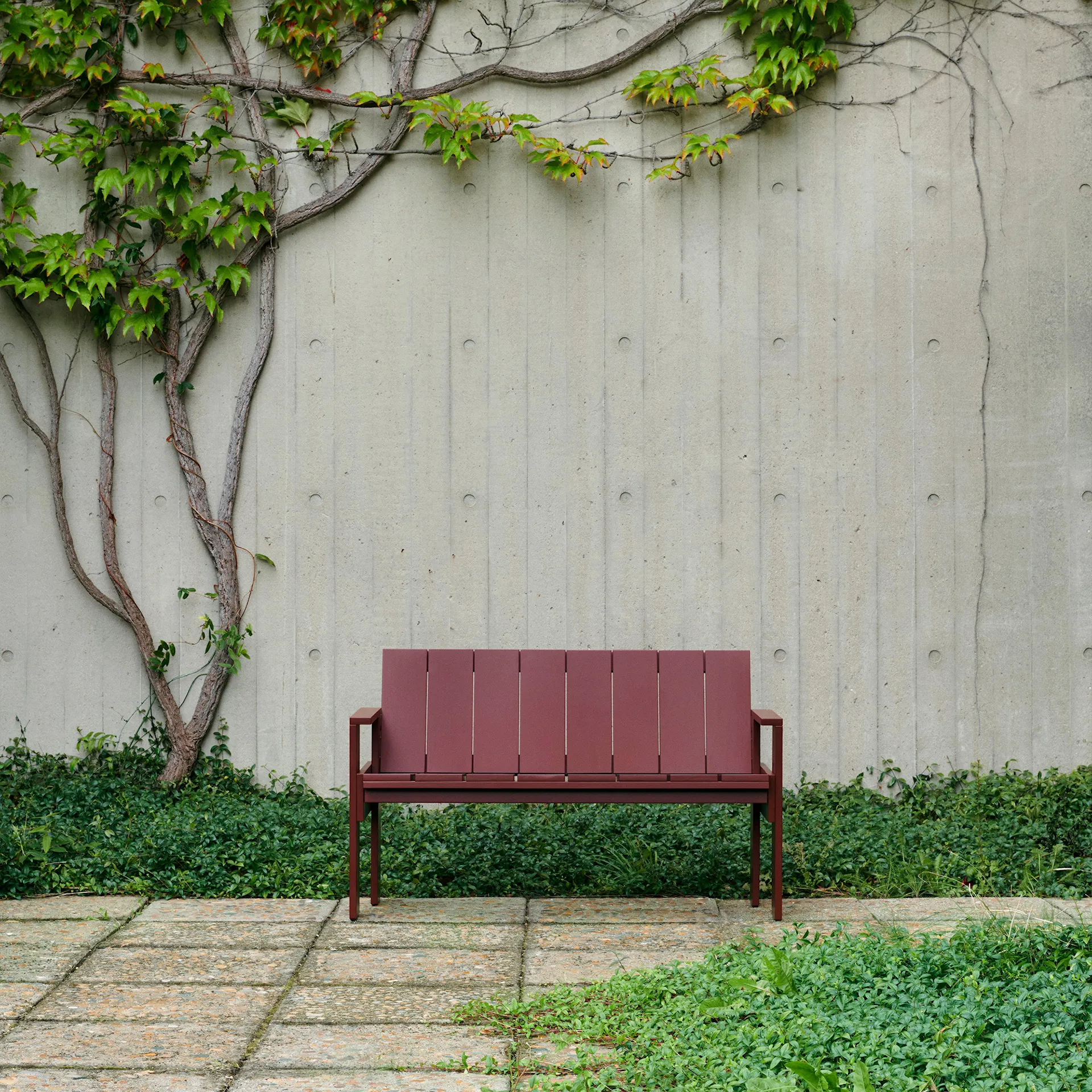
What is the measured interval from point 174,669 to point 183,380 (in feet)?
4.36

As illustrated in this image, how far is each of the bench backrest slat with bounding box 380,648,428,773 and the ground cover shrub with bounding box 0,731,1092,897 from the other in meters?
0.47

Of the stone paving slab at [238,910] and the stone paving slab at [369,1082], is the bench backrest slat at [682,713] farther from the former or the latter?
the stone paving slab at [369,1082]

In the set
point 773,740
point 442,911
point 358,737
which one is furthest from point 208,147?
point 773,740

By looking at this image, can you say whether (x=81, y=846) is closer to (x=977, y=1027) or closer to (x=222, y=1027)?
(x=222, y=1027)

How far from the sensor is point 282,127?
16.6 feet

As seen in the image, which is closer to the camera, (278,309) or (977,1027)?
(977,1027)

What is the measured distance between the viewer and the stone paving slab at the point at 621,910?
11.4ft

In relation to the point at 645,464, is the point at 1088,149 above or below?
above

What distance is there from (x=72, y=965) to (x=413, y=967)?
0.96m

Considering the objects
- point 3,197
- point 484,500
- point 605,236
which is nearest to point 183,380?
point 3,197

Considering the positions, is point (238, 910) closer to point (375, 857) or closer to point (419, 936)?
point (375, 857)

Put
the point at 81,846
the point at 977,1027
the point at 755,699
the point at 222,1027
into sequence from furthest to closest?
the point at 755,699 → the point at 81,846 → the point at 222,1027 → the point at 977,1027

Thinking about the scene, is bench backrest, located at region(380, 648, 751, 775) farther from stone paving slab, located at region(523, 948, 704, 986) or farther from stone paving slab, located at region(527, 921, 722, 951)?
stone paving slab, located at region(523, 948, 704, 986)

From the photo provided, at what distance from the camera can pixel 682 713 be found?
372cm
